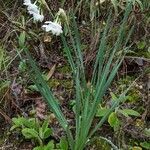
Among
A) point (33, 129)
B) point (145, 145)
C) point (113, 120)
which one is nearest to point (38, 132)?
point (33, 129)

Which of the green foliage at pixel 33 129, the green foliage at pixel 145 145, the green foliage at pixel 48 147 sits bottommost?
the green foliage at pixel 145 145

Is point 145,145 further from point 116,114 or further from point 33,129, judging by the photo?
point 33,129

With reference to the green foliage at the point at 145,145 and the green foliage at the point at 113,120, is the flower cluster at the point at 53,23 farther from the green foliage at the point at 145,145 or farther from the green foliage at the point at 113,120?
the green foliage at the point at 145,145

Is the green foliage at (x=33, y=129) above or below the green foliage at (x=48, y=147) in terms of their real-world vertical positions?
above

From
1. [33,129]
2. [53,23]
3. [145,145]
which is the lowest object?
[145,145]

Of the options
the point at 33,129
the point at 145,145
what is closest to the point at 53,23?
the point at 33,129

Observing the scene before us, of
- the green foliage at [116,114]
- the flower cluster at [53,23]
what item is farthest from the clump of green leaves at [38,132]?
the flower cluster at [53,23]

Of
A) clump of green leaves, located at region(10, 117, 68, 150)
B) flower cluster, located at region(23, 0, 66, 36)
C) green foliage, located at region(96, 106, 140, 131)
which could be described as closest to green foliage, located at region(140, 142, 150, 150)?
green foliage, located at region(96, 106, 140, 131)

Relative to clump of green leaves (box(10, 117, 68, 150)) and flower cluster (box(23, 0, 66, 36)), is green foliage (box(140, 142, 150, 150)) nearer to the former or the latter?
clump of green leaves (box(10, 117, 68, 150))

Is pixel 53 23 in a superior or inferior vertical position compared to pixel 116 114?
superior

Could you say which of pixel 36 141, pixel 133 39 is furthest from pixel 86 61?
pixel 36 141

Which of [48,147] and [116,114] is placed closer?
[48,147]
